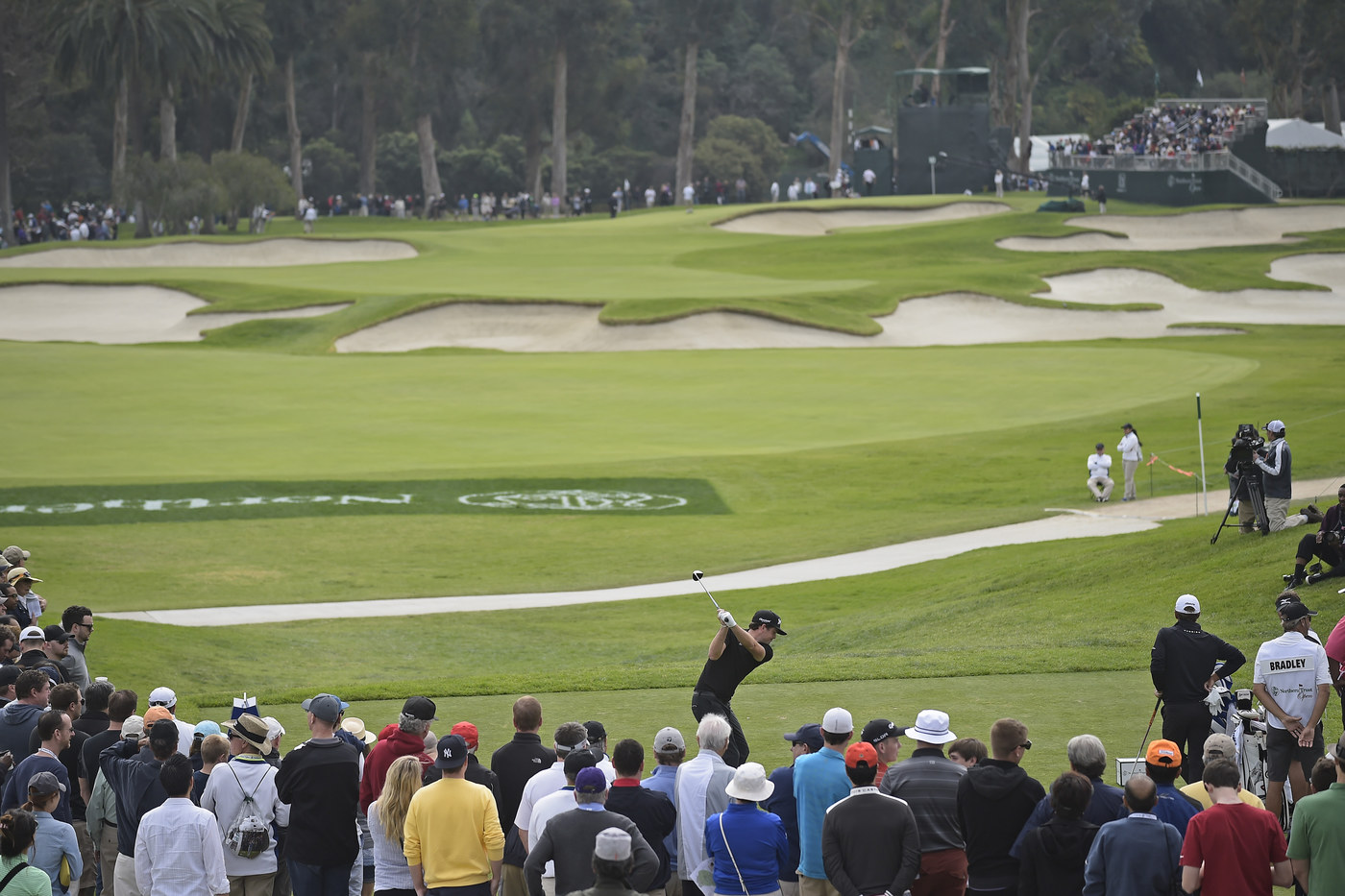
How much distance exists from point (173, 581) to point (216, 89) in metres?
85.9

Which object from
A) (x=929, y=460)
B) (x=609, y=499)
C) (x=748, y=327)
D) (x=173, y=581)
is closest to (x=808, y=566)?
(x=609, y=499)

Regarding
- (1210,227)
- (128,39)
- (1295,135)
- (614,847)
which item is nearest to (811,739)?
(614,847)

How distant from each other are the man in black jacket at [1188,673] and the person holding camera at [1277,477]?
7.69 m

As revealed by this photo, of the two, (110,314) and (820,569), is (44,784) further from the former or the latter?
(110,314)

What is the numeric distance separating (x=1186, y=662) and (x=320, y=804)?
20.5 feet

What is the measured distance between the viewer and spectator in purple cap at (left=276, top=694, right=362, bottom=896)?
30.7ft

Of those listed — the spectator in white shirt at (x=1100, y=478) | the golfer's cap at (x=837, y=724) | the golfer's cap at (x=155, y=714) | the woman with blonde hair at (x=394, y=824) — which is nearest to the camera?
the golfer's cap at (x=837, y=724)

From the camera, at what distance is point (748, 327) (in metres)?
50.7

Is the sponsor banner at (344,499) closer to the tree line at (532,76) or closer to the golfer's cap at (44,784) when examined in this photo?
the golfer's cap at (44,784)

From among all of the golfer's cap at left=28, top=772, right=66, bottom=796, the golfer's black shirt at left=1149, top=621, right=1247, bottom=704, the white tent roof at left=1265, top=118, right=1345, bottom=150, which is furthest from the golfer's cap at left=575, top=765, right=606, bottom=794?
the white tent roof at left=1265, top=118, right=1345, bottom=150

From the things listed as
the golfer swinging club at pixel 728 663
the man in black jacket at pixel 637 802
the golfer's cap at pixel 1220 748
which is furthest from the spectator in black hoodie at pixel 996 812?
the golfer swinging club at pixel 728 663

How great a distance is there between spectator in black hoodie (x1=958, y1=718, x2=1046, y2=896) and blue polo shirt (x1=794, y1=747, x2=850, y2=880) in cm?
71

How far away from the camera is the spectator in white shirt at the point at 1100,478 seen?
29.5 metres

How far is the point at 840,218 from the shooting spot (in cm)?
8456
